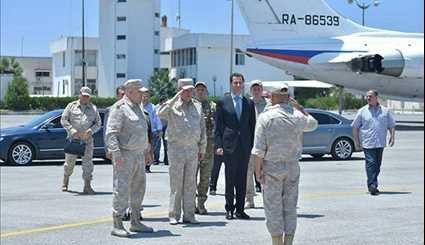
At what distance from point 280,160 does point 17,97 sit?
6907 centimetres

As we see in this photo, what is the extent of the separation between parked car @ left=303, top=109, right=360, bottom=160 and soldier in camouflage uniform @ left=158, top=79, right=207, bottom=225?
425 inches

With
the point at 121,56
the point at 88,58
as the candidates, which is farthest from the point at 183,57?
the point at 88,58

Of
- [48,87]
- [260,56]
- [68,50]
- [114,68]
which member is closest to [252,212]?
[260,56]

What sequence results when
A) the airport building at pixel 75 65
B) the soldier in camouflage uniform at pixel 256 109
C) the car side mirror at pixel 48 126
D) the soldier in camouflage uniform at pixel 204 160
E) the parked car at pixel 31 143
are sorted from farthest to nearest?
the airport building at pixel 75 65 → the car side mirror at pixel 48 126 → the parked car at pixel 31 143 → the soldier in camouflage uniform at pixel 256 109 → the soldier in camouflage uniform at pixel 204 160

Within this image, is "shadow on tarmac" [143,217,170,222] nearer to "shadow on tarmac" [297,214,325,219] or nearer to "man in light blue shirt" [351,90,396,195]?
"shadow on tarmac" [297,214,325,219]

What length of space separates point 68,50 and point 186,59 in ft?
55.5

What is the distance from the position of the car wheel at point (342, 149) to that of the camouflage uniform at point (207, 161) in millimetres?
10026

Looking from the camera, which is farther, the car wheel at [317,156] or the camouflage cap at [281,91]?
the car wheel at [317,156]

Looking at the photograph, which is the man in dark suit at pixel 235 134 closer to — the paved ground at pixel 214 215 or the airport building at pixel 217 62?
the paved ground at pixel 214 215

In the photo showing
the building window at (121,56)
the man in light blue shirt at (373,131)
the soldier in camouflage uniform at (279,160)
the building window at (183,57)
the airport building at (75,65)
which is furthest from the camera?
the airport building at (75,65)

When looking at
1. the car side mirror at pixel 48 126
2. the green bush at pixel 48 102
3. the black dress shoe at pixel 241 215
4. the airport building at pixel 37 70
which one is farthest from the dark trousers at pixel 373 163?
the airport building at pixel 37 70

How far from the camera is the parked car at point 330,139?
65.1ft

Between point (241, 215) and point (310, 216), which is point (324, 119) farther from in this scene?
point (241, 215)

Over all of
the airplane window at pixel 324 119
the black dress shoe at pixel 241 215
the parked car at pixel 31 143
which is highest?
the airplane window at pixel 324 119
